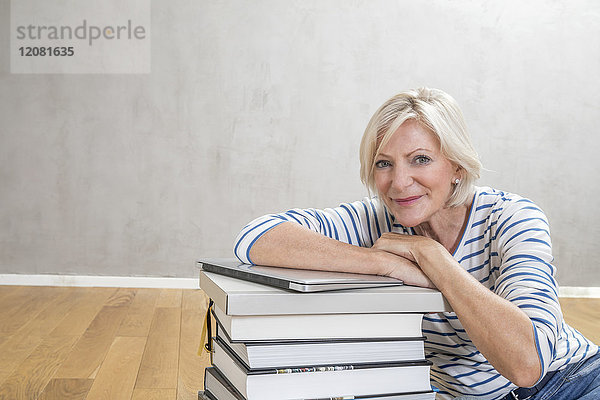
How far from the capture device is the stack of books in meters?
0.75

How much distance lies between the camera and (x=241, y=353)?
0.80 metres

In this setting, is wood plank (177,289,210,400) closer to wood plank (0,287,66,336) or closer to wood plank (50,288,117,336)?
wood plank (50,288,117,336)

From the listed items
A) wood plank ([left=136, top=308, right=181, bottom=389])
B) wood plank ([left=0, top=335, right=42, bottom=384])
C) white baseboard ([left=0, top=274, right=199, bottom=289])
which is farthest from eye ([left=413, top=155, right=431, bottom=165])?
white baseboard ([left=0, top=274, right=199, bottom=289])

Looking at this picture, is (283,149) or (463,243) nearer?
(463,243)

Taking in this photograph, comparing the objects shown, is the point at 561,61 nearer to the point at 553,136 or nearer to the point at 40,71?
the point at 553,136

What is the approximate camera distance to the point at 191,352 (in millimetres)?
2342

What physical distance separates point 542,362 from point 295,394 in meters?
0.39

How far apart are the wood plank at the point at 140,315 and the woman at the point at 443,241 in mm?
1564

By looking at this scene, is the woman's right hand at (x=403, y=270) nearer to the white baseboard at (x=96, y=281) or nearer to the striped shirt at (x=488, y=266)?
the striped shirt at (x=488, y=266)


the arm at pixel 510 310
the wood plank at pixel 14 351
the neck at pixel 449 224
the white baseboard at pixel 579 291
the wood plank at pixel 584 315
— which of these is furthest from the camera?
the white baseboard at pixel 579 291

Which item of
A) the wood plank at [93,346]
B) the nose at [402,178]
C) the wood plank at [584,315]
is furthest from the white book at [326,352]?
the wood plank at [584,315]

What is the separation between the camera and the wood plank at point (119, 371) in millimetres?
1866

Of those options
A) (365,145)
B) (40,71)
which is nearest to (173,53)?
(40,71)

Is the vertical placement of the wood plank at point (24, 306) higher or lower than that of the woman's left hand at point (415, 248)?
lower
